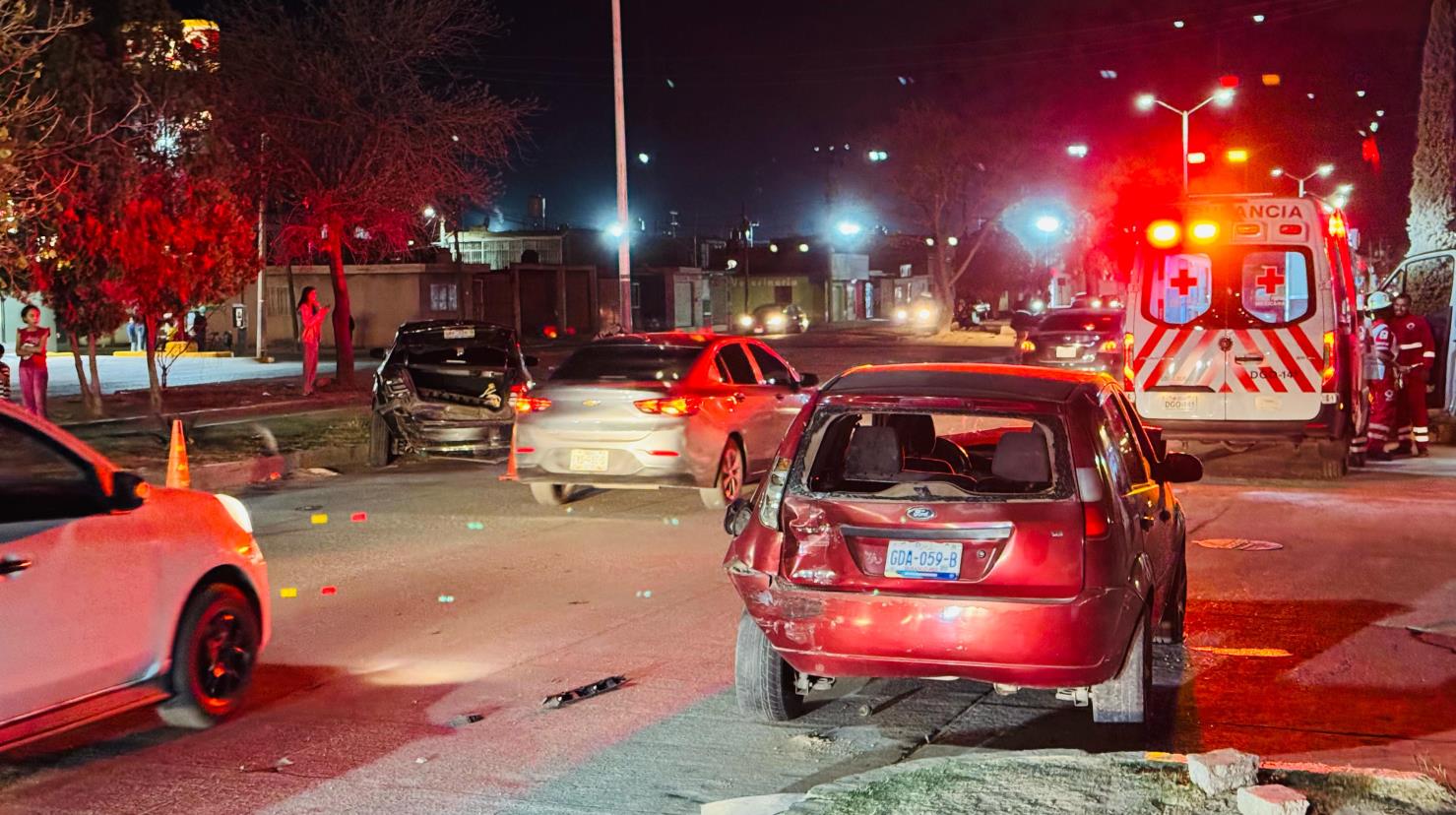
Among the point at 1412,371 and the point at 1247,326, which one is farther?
the point at 1412,371

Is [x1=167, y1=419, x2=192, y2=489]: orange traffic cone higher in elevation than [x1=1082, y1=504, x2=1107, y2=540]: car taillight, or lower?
lower

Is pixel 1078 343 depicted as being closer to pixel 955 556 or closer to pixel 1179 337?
pixel 1179 337

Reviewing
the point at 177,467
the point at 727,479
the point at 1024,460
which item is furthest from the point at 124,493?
the point at 727,479

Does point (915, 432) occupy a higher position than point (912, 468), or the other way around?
point (915, 432)

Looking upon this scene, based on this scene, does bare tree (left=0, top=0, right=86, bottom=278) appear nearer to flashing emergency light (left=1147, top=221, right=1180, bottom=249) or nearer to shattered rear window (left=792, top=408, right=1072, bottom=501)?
shattered rear window (left=792, top=408, right=1072, bottom=501)

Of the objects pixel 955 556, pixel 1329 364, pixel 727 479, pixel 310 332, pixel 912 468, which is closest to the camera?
pixel 955 556

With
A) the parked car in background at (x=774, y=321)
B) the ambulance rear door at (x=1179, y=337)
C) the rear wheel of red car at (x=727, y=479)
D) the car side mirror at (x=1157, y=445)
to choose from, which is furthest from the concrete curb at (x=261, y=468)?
the parked car in background at (x=774, y=321)

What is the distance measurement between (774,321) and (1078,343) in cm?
4215

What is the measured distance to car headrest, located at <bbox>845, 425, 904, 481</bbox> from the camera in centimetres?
670

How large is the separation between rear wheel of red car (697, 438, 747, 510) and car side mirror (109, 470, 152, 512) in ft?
23.5

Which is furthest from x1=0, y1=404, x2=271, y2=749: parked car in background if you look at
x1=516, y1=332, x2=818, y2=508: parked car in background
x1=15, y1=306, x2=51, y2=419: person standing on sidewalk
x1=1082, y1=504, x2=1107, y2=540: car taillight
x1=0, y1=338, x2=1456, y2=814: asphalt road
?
x1=15, y1=306, x2=51, y2=419: person standing on sidewalk

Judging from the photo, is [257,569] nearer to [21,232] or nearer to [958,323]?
[21,232]

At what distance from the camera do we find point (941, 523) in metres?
6.16

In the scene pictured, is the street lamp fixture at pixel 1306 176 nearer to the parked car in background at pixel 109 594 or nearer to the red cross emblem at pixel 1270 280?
the red cross emblem at pixel 1270 280
